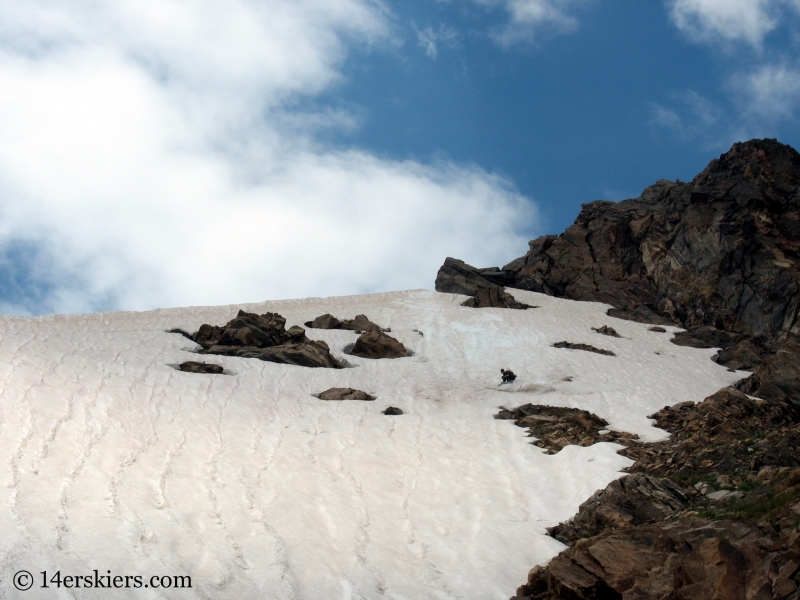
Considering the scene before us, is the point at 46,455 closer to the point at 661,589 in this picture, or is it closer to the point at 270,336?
the point at 661,589

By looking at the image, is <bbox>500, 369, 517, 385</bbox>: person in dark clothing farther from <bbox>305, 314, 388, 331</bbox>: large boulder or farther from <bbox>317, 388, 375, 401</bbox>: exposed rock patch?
<bbox>305, 314, 388, 331</bbox>: large boulder

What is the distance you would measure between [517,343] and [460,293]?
52.6ft

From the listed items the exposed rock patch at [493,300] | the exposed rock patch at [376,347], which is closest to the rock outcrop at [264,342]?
the exposed rock patch at [376,347]

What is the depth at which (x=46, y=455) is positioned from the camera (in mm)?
14352

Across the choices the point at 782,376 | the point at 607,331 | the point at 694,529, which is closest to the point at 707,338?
the point at 607,331

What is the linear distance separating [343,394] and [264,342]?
7.55 metres

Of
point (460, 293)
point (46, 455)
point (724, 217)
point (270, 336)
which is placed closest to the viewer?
point (46, 455)

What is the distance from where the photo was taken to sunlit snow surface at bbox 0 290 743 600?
10945 mm

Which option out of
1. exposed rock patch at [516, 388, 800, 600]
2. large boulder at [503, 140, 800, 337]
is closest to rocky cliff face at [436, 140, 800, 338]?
large boulder at [503, 140, 800, 337]

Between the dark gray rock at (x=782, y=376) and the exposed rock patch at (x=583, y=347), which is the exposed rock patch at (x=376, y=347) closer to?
the exposed rock patch at (x=583, y=347)

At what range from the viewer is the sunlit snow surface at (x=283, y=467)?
10.9 meters

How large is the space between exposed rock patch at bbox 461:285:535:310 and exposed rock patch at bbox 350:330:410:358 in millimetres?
13963

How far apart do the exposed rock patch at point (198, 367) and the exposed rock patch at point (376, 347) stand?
26.8 ft

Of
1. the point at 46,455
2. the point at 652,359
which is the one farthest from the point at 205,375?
the point at 652,359
